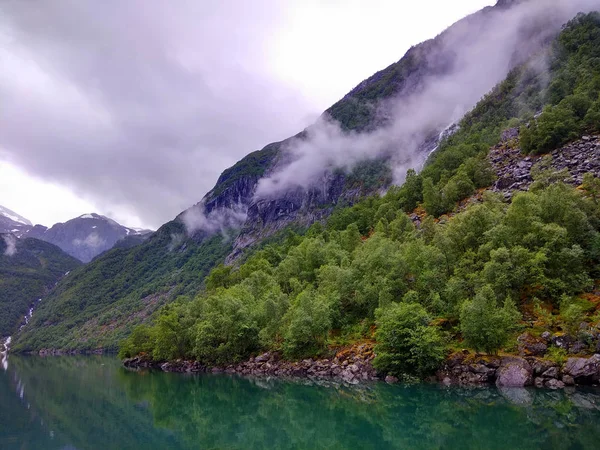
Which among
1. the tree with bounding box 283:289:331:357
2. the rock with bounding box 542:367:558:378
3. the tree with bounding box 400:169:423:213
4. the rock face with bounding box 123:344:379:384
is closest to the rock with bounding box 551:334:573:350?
the rock with bounding box 542:367:558:378

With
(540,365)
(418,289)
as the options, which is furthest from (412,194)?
(540,365)

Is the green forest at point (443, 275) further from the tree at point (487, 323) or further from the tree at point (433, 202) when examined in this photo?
the tree at point (433, 202)

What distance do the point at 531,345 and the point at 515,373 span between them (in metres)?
3.72

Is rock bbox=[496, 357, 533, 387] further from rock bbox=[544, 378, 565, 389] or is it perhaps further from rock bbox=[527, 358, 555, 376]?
rock bbox=[544, 378, 565, 389]

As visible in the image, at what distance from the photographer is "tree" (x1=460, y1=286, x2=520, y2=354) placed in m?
35.9

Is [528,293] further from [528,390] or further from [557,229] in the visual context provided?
[528,390]

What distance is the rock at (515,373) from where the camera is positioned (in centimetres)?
3312

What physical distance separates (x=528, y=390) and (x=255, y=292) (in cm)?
5123

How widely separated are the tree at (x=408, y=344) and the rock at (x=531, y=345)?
6.71m

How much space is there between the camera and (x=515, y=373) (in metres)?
33.6

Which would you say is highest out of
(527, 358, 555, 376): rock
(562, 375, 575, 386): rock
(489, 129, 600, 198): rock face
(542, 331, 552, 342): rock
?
(489, 129, 600, 198): rock face

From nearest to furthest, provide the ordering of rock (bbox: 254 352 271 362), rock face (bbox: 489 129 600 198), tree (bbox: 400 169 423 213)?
rock (bbox: 254 352 271 362)
rock face (bbox: 489 129 600 198)
tree (bbox: 400 169 423 213)

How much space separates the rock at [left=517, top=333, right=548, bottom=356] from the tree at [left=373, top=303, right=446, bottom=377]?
22.0 ft

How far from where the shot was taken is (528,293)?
4166cm
